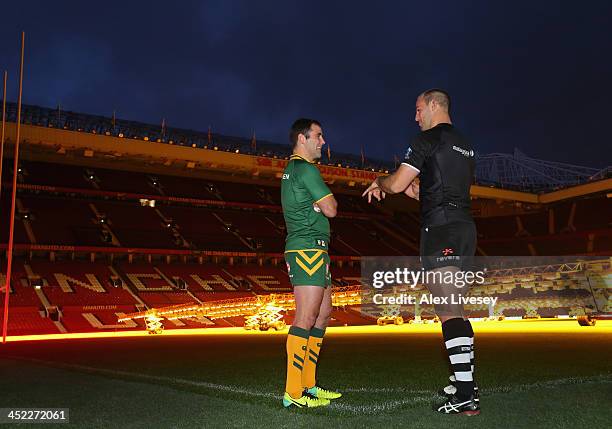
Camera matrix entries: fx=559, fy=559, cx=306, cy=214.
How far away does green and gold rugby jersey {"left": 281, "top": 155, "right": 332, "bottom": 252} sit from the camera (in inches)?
155

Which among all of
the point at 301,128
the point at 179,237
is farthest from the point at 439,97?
the point at 179,237

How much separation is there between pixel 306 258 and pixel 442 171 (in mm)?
1094

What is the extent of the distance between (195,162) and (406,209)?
72.5ft

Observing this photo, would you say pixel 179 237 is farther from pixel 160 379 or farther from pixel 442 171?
pixel 442 171

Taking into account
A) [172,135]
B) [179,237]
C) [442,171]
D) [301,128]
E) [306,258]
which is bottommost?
[306,258]

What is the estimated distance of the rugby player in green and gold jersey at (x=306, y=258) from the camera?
3.77 m

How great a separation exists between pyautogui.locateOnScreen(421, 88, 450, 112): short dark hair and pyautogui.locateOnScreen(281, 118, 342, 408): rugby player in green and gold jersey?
862 mm

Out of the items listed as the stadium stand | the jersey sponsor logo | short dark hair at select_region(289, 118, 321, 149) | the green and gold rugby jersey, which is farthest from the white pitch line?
the stadium stand

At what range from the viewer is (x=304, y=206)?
4055 mm

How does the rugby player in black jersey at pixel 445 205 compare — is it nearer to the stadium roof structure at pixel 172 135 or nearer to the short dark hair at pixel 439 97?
the short dark hair at pixel 439 97

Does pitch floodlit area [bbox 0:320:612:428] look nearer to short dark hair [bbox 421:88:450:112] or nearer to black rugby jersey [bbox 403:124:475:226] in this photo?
black rugby jersey [bbox 403:124:475:226]

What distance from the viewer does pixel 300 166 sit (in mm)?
4066

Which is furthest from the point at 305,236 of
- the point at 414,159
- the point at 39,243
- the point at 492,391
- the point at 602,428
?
the point at 39,243

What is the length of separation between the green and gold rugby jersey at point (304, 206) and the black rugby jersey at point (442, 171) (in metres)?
0.67
